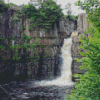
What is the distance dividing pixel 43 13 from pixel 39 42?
595 centimetres

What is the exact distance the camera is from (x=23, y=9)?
31547 millimetres

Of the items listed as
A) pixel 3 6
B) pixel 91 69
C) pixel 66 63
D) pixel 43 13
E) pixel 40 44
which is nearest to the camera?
pixel 91 69

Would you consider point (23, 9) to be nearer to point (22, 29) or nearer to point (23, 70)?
point (22, 29)

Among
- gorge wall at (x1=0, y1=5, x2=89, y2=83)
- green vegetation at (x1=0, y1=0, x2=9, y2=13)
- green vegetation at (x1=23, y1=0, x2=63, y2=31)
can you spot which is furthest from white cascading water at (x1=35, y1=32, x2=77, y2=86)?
green vegetation at (x1=0, y1=0, x2=9, y2=13)

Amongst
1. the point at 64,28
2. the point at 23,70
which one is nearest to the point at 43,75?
the point at 23,70

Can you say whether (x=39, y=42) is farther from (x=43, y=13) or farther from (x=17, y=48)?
(x=43, y=13)

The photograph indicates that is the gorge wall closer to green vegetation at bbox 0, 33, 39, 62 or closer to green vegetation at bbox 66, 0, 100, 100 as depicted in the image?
green vegetation at bbox 0, 33, 39, 62

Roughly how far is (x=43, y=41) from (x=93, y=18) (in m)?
24.6

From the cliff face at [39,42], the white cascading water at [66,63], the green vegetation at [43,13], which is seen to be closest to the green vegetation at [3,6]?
the cliff face at [39,42]

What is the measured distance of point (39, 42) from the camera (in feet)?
103

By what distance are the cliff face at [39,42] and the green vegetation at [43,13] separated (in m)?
1.03

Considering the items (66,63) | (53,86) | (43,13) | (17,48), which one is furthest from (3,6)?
(53,86)

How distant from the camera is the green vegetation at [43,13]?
102ft

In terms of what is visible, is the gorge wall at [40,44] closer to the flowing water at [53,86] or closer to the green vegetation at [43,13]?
the green vegetation at [43,13]
